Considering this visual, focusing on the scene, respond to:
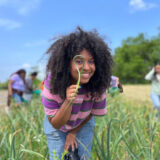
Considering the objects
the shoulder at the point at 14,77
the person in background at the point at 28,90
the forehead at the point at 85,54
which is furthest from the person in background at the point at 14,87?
the forehead at the point at 85,54

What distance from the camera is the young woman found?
39.4 inches

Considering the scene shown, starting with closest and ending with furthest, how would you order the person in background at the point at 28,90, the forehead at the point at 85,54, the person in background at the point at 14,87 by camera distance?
the forehead at the point at 85,54, the person in background at the point at 14,87, the person in background at the point at 28,90

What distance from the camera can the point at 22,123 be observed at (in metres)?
2.19

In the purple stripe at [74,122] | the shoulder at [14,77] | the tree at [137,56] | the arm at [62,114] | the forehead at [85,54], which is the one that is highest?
the tree at [137,56]

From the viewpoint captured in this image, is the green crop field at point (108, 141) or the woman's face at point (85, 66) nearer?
the woman's face at point (85, 66)

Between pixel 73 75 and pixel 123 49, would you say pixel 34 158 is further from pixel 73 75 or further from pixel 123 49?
pixel 123 49

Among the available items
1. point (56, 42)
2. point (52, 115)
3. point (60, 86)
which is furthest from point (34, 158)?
point (56, 42)

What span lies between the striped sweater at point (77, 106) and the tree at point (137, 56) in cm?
3250

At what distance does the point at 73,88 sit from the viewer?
0.89 metres

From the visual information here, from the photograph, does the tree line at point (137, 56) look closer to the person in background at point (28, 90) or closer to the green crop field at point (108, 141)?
the person in background at point (28, 90)

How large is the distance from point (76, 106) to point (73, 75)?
0.19 meters

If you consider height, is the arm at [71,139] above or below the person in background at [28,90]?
below

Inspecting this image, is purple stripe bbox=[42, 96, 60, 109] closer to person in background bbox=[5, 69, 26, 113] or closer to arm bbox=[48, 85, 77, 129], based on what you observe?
arm bbox=[48, 85, 77, 129]

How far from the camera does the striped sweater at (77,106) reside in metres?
1.06
